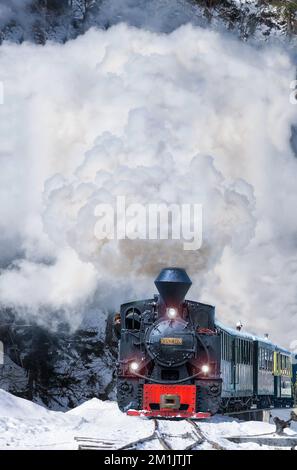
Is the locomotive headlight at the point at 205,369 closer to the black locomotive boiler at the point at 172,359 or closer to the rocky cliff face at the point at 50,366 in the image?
the black locomotive boiler at the point at 172,359

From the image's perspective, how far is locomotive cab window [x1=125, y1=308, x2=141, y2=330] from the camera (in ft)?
66.2

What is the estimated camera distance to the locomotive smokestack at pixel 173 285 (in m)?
19.2

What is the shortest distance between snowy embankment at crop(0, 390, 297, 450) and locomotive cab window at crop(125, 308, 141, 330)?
228 cm

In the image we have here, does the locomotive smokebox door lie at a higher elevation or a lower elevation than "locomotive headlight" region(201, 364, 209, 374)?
lower

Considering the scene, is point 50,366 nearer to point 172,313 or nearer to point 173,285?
point 172,313

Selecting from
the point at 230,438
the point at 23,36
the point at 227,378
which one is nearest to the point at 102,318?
the point at 23,36

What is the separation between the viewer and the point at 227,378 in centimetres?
2080

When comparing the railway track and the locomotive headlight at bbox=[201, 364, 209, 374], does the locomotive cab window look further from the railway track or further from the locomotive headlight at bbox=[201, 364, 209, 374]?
the railway track

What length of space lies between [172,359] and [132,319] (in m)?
1.77

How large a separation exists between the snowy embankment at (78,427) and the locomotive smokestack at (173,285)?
3.08 m

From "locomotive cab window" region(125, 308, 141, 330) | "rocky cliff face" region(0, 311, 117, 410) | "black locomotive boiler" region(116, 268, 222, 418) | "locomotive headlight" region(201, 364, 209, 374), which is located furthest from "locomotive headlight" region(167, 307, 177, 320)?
"rocky cliff face" region(0, 311, 117, 410)

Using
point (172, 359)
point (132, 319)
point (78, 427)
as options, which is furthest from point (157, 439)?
point (132, 319)
